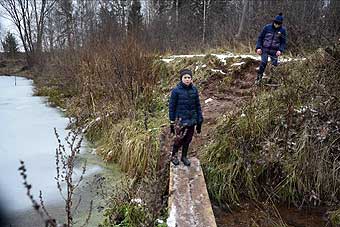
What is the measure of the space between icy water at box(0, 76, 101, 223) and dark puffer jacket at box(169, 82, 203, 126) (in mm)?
2185

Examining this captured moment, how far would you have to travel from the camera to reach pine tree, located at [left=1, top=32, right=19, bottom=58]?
123ft

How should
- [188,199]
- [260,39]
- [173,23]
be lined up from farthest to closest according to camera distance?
[173,23]
[260,39]
[188,199]

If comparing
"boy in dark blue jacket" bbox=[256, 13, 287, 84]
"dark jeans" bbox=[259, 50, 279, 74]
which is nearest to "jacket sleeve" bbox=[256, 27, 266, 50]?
"boy in dark blue jacket" bbox=[256, 13, 287, 84]

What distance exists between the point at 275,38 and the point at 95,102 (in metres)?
5.07

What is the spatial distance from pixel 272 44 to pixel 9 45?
3722 centimetres

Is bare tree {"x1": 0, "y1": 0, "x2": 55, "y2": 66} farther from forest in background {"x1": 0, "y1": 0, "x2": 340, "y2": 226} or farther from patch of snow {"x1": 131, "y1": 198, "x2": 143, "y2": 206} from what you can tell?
patch of snow {"x1": 131, "y1": 198, "x2": 143, "y2": 206}

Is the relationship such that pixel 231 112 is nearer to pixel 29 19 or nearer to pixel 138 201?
pixel 138 201

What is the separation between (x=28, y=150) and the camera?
7.11 metres

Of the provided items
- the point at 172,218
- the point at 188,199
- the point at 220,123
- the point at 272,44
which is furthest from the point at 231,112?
the point at 172,218

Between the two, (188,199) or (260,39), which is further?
(260,39)

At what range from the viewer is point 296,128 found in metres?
4.77

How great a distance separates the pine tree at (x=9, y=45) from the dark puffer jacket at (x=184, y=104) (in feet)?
123

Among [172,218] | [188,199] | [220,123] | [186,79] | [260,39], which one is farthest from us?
Result: [260,39]

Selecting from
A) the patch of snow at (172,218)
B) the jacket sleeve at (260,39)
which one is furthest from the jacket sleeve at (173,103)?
the jacket sleeve at (260,39)
